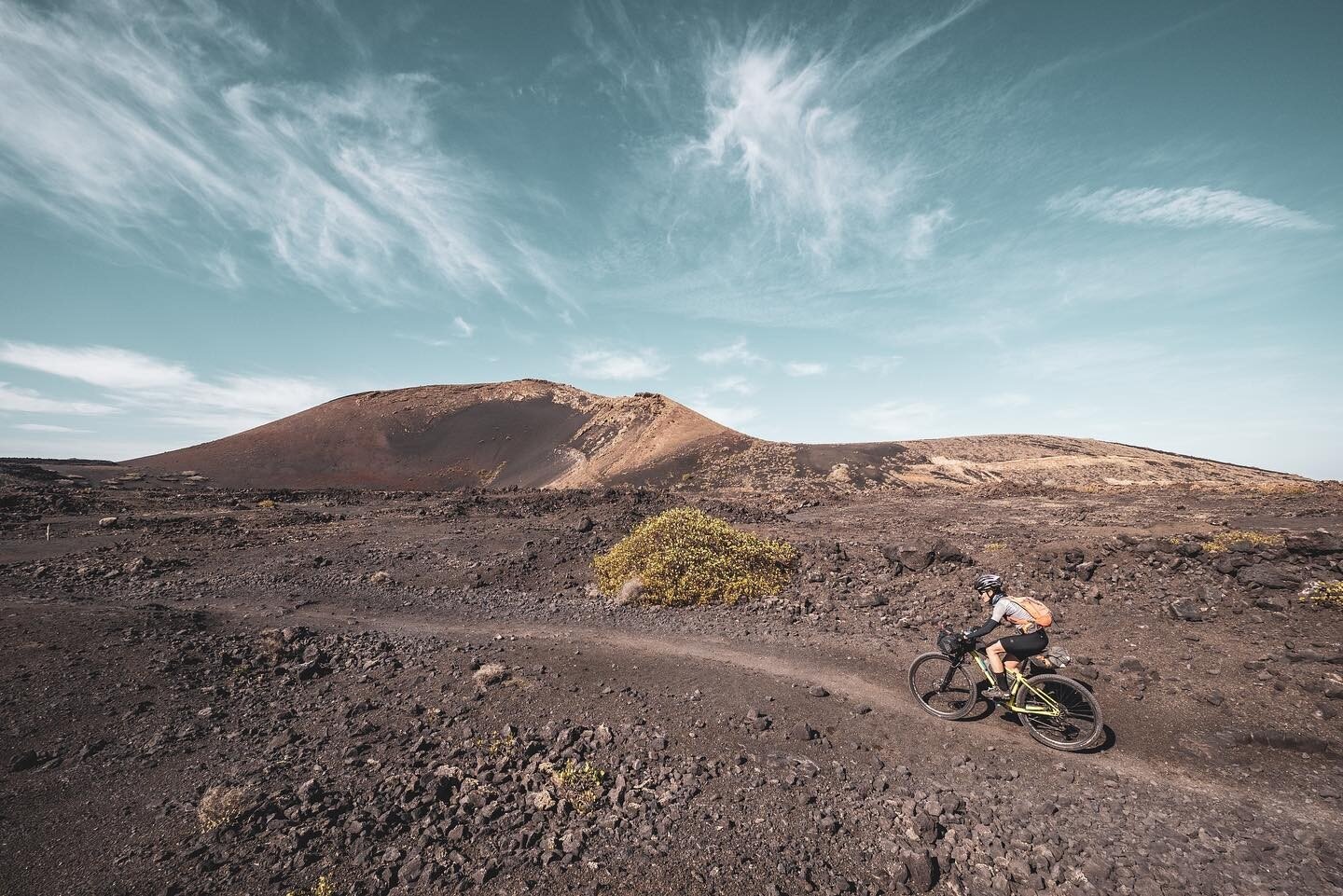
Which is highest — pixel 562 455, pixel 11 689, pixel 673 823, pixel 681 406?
pixel 681 406

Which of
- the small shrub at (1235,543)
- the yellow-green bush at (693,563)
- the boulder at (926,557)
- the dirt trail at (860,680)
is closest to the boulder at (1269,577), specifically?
the small shrub at (1235,543)

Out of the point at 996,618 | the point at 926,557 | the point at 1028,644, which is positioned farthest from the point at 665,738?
the point at 926,557

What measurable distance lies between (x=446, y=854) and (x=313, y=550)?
18.3 meters

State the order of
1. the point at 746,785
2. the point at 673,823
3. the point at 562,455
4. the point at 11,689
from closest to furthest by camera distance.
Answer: the point at 673,823 < the point at 746,785 < the point at 11,689 < the point at 562,455

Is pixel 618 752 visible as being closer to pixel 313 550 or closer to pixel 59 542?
pixel 313 550

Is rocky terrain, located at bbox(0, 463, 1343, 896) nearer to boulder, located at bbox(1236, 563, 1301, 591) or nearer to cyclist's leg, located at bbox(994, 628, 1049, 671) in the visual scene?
boulder, located at bbox(1236, 563, 1301, 591)

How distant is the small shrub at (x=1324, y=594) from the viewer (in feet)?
31.7

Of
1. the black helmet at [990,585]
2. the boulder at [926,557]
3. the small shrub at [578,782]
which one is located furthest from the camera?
the boulder at [926,557]

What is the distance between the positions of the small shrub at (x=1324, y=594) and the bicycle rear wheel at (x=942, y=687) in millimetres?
7057

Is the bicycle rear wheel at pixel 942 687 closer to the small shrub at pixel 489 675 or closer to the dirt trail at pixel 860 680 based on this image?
the dirt trail at pixel 860 680

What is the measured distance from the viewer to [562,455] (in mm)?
62125

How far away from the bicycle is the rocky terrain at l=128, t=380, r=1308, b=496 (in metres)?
33.3

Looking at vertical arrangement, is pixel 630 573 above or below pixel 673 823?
above

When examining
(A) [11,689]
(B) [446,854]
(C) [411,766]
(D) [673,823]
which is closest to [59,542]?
(A) [11,689]
